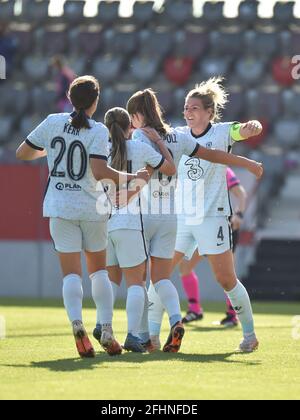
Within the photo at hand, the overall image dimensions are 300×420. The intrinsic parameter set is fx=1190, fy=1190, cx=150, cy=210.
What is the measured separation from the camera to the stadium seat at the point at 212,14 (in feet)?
78.5

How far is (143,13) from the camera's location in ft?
80.1

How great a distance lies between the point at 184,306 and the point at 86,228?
7808 mm

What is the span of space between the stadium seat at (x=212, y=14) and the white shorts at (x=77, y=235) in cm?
1630

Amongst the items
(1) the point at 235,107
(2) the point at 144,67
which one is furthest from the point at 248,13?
(1) the point at 235,107

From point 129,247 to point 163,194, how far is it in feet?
1.54

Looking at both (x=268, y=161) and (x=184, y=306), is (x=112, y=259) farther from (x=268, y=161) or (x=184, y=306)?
(x=268, y=161)

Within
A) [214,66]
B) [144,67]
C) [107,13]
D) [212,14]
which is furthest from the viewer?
[107,13]

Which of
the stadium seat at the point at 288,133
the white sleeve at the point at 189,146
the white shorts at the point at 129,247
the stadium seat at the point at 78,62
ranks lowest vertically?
the white shorts at the point at 129,247

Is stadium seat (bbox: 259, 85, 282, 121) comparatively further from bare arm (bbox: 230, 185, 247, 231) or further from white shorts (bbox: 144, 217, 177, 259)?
white shorts (bbox: 144, 217, 177, 259)

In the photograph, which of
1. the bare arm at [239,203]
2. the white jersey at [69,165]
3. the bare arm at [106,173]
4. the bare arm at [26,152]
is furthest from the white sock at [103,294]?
the bare arm at [239,203]

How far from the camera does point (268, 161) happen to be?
20297mm

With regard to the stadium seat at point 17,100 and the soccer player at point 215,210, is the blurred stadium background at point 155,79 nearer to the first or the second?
the stadium seat at point 17,100

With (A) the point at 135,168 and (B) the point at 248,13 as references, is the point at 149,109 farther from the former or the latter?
(B) the point at 248,13
